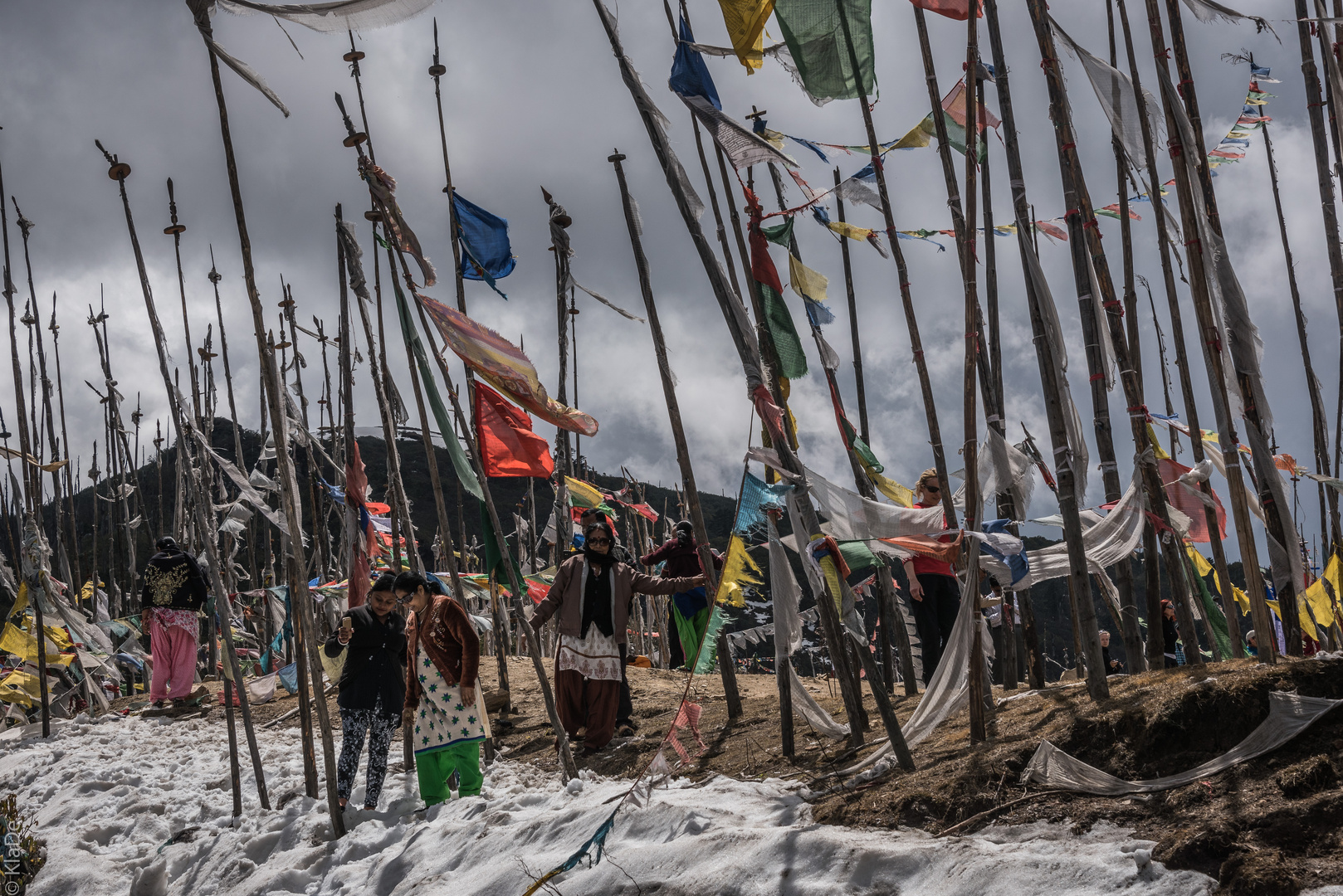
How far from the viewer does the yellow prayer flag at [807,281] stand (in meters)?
4.53

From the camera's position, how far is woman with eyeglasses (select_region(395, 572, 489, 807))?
4.43 metres

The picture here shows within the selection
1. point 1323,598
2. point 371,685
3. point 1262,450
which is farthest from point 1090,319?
point 371,685

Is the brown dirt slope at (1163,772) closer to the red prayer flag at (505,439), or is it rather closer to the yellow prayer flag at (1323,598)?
the yellow prayer flag at (1323,598)

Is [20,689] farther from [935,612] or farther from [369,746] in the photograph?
[935,612]

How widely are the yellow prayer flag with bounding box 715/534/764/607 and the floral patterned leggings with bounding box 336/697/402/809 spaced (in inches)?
75.5

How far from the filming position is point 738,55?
3775 millimetres

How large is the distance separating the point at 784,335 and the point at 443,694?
7.70ft

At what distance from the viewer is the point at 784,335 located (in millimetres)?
4031

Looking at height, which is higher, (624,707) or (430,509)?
(430,509)

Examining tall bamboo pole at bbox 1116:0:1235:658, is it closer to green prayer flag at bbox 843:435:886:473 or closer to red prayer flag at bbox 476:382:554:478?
green prayer flag at bbox 843:435:886:473

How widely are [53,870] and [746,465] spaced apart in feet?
12.5

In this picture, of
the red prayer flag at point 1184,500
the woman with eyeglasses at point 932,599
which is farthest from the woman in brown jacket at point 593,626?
the red prayer flag at point 1184,500

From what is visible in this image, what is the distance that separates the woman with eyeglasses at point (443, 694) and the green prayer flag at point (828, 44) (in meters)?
2.88

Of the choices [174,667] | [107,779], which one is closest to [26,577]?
[174,667]
